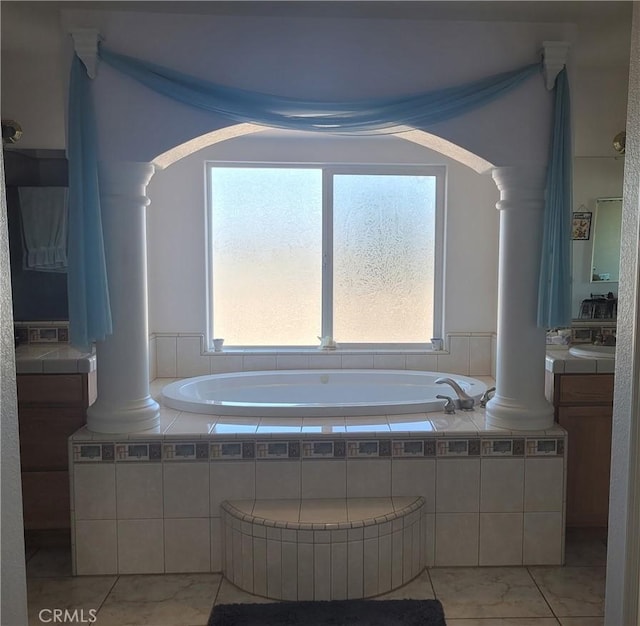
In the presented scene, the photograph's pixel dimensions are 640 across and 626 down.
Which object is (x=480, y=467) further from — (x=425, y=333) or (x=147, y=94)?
(x=147, y=94)

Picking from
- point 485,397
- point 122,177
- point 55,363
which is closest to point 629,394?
point 485,397

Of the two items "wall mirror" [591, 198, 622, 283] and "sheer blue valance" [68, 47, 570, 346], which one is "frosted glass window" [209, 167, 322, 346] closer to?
"sheer blue valance" [68, 47, 570, 346]

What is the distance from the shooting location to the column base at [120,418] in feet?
8.36

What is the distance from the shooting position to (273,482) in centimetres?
251

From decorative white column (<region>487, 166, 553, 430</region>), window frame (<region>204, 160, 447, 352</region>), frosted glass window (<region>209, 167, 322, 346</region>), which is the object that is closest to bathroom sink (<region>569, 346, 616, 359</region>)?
decorative white column (<region>487, 166, 553, 430</region>)

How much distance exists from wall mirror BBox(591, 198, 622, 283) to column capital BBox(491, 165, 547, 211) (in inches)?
36.1

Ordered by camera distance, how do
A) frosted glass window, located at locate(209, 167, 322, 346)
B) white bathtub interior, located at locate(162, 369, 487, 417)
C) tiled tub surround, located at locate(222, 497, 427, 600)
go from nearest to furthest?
tiled tub surround, located at locate(222, 497, 427, 600) < white bathtub interior, located at locate(162, 369, 487, 417) < frosted glass window, located at locate(209, 167, 322, 346)

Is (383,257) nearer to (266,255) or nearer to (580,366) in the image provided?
(266,255)

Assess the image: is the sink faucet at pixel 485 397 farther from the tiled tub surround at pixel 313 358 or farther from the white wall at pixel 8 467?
the white wall at pixel 8 467

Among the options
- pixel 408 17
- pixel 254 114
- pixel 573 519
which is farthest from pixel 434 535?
pixel 408 17

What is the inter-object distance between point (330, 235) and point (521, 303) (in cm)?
164

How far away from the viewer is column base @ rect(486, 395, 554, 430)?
261 cm

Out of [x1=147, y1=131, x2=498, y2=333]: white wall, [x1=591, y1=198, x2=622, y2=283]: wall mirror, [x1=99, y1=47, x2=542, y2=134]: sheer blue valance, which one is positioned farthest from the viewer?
[x1=147, y1=131, x2=498, y2=333]: white wall

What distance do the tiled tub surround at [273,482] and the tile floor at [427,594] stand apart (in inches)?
3.1
